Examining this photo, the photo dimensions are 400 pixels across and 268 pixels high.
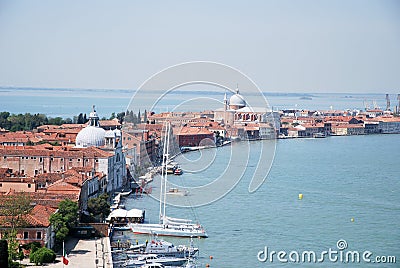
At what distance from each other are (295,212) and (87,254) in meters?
2.87

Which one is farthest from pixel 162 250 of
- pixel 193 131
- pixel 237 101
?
pixel 237 101

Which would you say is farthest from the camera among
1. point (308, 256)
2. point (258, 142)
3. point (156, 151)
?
point (258, 142)

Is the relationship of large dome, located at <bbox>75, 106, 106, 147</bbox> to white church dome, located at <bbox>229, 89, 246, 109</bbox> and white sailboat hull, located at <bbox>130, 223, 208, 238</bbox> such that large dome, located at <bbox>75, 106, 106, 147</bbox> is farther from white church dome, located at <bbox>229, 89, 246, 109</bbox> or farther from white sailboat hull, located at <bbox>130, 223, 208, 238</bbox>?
white church dome, located at <bbox>229, 89, 246, 109</bbox>

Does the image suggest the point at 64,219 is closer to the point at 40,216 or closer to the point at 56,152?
the point at 40,216

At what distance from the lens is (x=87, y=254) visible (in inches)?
228

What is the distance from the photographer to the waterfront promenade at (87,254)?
5.45 m

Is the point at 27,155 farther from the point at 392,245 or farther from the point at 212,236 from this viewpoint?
the point at 392,245

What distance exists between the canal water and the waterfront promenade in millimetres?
536

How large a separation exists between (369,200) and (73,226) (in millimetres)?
3752

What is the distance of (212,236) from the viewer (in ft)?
22.5

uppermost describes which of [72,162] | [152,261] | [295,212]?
[72,162]

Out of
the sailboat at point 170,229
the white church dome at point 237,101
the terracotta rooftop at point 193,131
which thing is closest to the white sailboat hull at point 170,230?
the sailboat at point 170,229

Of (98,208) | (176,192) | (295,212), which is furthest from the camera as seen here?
(176,192)

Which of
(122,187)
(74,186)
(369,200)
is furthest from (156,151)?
(74,186)
